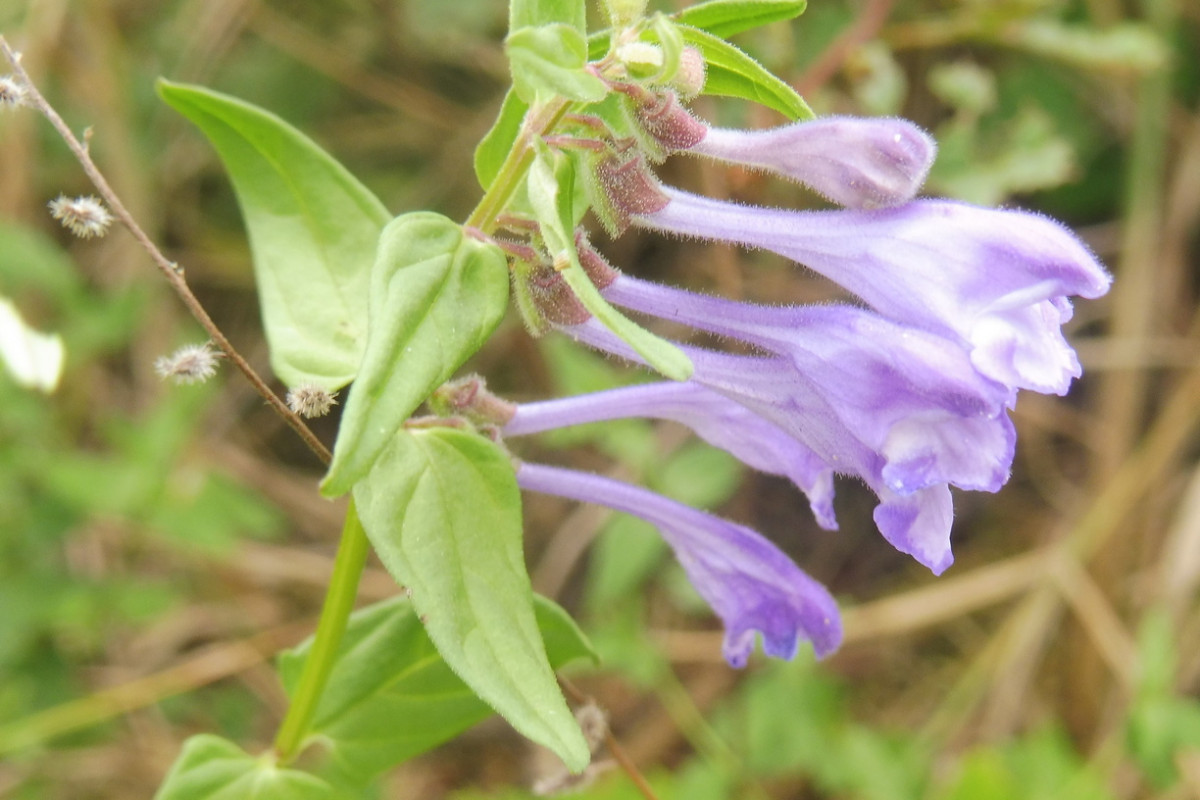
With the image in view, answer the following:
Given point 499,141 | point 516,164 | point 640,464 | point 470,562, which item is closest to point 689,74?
point 516,164

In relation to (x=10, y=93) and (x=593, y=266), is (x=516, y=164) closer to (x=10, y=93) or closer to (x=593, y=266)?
(x=593, y=266)

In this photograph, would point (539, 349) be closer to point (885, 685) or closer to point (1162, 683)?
point (885, 685)

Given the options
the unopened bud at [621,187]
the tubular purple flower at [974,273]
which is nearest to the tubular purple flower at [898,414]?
the tubular purple flower at [974,273]

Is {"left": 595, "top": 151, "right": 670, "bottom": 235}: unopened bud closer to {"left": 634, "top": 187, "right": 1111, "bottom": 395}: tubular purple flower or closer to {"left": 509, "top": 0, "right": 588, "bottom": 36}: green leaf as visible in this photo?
{"left": 634, "top": 187, "right": 1111, "bottom": 395}: tubular purple flower

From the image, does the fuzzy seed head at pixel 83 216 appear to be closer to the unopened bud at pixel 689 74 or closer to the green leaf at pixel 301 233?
the green leaf at pixel 301 233

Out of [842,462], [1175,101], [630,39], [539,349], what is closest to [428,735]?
[842,462]

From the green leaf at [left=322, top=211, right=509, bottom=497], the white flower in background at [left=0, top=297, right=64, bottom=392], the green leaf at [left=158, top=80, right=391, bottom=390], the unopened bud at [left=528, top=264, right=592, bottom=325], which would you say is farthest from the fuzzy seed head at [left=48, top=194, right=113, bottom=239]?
the white flower in background at [left=0, top=297, right=64, bottom=392]
